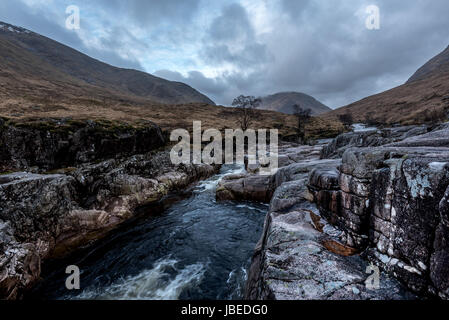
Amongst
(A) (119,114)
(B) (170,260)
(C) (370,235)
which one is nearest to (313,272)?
(C) (370,235)

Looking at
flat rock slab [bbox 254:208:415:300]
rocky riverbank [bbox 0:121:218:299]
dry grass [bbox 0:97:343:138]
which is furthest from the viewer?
dry grass [bbox 0:97:343:138]

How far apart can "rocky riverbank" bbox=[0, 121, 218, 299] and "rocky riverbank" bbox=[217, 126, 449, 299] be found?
12517 millimetres

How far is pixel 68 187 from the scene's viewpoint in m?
15.9

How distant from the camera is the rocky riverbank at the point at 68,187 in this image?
36.0 feet

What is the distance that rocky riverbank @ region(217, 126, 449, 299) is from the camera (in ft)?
16.3

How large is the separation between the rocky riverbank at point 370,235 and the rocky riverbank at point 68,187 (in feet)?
41.1

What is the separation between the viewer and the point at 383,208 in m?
6.29

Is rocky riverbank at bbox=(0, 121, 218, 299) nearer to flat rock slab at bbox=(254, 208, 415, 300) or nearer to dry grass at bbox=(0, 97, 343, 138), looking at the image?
dry grass at bbox=(0, 97, 343, 138)

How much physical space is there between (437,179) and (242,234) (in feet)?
40.1

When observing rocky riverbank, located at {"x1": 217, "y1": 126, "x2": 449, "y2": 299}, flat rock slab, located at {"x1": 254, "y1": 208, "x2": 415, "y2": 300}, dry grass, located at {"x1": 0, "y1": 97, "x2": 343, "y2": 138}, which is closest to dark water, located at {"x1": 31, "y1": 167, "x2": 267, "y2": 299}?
flat rock slab, located at {"x1": 254, "y1": 208, "x2": 415, "y2": 300}

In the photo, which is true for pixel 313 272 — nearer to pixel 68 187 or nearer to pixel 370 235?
pixel 370 235

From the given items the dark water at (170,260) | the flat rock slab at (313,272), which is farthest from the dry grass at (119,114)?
the flat rock slab at (313,272)

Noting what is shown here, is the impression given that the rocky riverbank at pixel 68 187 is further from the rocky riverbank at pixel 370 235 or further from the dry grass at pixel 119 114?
the rocky riverbank at pixel 370 235
